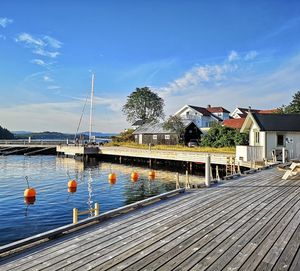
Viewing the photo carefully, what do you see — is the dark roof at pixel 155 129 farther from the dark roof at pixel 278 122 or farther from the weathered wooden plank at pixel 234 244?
the weathered wooden plank at pixel 234 244

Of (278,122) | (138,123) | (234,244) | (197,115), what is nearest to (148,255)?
(234,244)

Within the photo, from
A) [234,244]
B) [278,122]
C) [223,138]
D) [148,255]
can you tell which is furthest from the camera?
[223,138]

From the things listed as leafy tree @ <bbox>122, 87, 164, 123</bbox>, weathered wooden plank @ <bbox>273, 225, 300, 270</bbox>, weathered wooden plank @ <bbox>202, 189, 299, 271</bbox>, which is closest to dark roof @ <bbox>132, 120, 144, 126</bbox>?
leafy tree @ <bbox>122, 87, 164, 123</bbox>

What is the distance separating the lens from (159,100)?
3612 inches

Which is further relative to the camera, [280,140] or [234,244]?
[280,140]

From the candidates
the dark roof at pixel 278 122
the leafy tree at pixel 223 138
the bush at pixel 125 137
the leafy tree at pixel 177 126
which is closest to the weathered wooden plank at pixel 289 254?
the dark roof at pixel 278 122

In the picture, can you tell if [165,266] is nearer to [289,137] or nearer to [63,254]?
[63,254]

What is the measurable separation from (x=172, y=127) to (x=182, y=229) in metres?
49.4

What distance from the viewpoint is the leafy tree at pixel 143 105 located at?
90.2 meters

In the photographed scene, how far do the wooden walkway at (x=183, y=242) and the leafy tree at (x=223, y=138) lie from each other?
3290 cm


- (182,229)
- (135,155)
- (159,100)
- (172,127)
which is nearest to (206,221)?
(182,229)

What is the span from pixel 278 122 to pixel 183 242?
2566cm

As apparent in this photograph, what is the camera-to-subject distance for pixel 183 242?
6125 mm

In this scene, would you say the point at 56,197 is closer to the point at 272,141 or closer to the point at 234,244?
the point at 234,244
